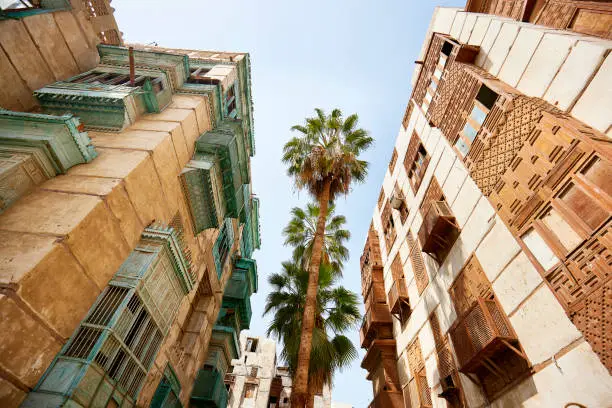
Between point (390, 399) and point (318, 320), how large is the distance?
350 cm

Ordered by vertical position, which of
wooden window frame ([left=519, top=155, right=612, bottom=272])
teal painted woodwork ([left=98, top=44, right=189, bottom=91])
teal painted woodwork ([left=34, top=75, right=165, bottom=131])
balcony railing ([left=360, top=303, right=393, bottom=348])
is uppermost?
teal painted woodwork ([left=98, top=44, right=189, bottom=91])

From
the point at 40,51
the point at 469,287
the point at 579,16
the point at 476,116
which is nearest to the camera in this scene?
the point at 579,16

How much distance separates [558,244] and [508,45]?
5.29 meters

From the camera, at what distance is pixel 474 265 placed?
6.16m

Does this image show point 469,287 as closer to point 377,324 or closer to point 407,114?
point 377,324

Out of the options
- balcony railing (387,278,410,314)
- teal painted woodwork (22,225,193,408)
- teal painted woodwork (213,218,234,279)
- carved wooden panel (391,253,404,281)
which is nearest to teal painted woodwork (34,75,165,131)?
teal painted woodwork (22,225,193,408)

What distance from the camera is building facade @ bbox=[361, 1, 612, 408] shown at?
12.0 ft

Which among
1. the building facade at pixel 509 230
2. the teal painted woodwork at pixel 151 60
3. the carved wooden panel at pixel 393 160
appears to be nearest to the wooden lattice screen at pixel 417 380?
the building facade at pixel 509 230

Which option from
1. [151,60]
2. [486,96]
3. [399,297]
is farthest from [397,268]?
[151,60]

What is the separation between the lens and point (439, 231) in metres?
7.43

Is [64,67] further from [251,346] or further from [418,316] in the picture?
[251,346]

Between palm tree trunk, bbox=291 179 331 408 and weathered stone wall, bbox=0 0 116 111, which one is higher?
weathered stone wall, bbox=0 0 116 111

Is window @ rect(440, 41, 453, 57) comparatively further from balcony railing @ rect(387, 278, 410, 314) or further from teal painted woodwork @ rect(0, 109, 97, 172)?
teal painted woodwork @ rect(0, 109, 97, 172)

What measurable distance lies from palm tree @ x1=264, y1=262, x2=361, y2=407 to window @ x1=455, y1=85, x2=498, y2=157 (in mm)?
7297
